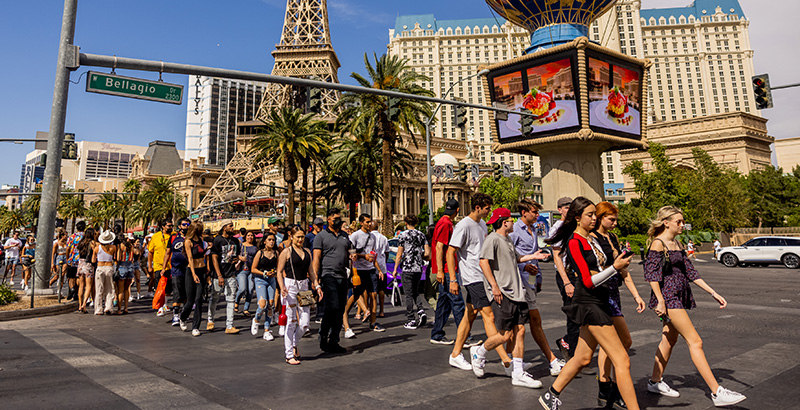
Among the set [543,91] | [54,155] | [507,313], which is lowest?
[507,313]

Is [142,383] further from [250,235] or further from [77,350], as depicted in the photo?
[250,235]

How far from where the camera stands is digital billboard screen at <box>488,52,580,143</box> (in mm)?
27609

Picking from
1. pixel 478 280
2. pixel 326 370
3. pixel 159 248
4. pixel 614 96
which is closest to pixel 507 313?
pixel 478 280

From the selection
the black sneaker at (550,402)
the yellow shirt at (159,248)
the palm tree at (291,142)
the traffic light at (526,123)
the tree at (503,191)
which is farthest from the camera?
the tree at (503,191)

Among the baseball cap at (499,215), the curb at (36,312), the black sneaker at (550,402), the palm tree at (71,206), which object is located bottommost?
the black sneaker at (550,402)

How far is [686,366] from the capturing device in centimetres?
540

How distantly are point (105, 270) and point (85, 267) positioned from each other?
83 centimetres

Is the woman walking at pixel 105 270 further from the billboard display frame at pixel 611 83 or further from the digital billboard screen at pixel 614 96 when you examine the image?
→ the digital billboard screen at pixel 614 96

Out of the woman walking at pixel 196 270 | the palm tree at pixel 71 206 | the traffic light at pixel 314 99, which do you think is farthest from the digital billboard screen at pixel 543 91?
the palm tree at pixel 71 206

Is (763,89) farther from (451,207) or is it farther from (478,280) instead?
(478,280)

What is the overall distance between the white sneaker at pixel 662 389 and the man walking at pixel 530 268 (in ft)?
2.96

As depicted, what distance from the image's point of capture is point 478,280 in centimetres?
538

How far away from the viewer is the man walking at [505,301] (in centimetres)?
485

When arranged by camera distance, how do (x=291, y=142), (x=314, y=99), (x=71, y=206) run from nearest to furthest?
(x=314, y=99) → (x=291, y=142) → (x=71, y=206)
